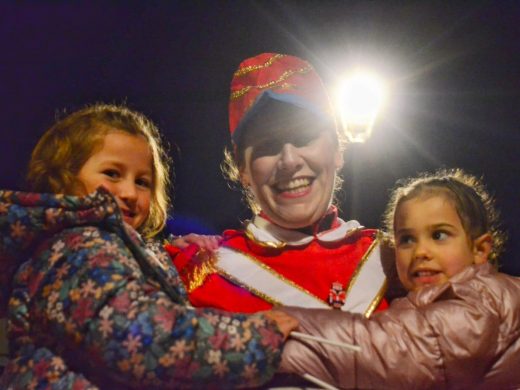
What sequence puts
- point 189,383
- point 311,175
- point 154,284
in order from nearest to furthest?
point 189,383 < point 154,284 < point 311,175

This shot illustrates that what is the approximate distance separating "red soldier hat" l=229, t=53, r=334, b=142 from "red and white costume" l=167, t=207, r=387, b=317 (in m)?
0.40

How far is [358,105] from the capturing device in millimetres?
3135

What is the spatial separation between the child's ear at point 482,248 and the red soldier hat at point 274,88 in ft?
2.30

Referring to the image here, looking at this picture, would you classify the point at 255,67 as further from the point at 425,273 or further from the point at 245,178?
the point at 425,273

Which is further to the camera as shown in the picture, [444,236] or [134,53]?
[134,53]

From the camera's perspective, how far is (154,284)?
57.9 inches

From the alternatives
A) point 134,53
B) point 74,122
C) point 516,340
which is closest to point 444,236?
point 516,340

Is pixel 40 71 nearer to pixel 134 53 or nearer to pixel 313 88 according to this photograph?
pixel 134 53

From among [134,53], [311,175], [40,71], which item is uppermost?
[134,53]

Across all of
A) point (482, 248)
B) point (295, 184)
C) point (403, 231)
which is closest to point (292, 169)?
point (295, 184)

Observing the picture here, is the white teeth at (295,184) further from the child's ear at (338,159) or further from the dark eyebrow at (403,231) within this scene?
the dark eyebrow at (403,231)

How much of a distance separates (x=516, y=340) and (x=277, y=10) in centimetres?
320

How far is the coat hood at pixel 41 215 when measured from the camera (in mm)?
1389

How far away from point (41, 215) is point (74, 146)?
16.7 inches
